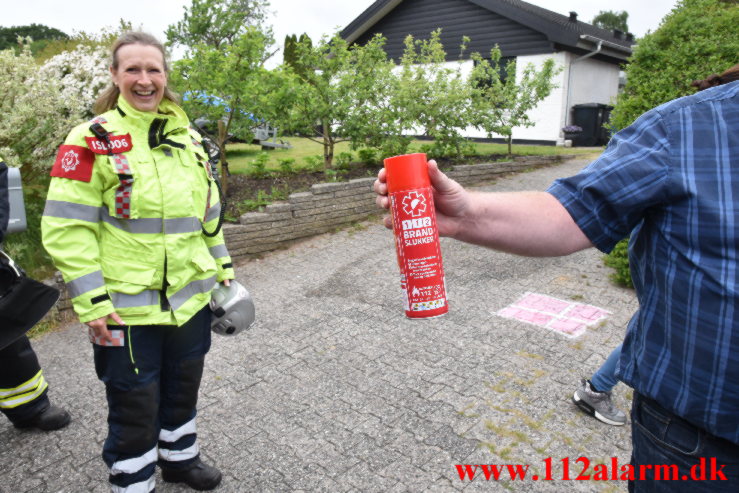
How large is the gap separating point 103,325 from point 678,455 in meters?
2.12

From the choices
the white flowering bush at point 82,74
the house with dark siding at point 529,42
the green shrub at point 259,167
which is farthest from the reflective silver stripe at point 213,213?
the house with dark siding at point 529,42

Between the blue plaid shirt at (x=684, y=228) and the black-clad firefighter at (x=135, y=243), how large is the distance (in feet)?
5.75

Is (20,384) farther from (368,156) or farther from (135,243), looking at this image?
(368,156)

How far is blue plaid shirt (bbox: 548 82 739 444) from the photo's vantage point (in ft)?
3.90

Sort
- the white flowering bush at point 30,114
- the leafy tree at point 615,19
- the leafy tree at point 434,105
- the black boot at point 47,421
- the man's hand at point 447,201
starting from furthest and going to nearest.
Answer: the leafy tree at point 615,19, the leafy tree at point 434,105, the white flowering bush at point 30,114, the black boot at point 47,421, the man's hand at point 447,201

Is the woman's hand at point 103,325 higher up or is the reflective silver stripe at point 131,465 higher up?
the woman's hand at point 103,325

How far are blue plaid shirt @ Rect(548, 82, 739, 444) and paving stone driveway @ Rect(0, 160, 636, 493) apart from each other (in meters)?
1.75

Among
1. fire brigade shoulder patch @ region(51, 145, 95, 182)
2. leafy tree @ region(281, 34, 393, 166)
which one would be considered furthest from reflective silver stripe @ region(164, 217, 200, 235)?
leafy tree @ region(281, 34, 393, 166)

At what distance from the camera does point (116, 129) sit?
2285mm

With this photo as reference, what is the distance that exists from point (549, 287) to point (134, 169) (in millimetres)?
4353

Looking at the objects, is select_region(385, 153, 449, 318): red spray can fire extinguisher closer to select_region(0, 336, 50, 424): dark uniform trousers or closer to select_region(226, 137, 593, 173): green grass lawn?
select_region(0, 336, 50, 424): dark uniform trousers

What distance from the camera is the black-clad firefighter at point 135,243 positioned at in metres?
2.19

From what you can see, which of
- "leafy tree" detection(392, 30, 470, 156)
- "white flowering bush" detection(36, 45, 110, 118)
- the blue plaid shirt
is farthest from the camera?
"leafy tree" detection(392, 30, 470, 156)

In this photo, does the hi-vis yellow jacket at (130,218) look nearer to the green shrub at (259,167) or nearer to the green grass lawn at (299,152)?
the green shrub at (259,167)
